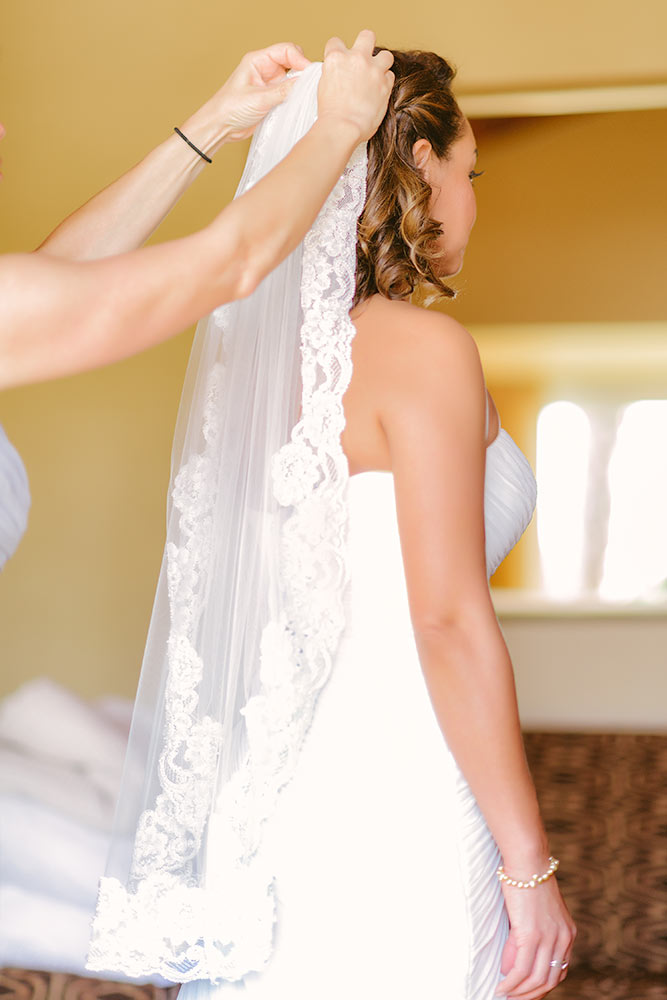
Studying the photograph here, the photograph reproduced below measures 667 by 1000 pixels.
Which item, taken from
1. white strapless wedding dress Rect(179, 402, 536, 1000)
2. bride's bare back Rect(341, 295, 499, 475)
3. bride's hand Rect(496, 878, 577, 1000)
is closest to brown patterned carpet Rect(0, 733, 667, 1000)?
white strapless wedding dress Rect(179, 402, 536, 1000)

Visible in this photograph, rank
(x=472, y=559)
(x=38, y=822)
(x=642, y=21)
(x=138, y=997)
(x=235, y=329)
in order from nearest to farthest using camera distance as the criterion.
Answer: (x=472, y=559), (x=235, y=329), (x=138, y=997), (x=38, y=822), (x=642, y=21)

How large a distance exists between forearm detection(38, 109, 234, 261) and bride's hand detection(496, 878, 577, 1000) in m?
1.00

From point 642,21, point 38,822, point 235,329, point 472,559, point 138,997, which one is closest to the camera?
point 472,559

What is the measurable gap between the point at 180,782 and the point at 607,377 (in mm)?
2479

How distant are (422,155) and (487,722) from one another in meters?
0.71

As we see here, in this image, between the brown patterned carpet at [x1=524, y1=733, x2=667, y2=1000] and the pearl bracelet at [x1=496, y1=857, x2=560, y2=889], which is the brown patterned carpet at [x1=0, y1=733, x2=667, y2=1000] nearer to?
the brown patterned carpet at [x1=524, y1=733, x2=667, y2=1000]

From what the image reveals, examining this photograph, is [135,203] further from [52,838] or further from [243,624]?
[52,838]

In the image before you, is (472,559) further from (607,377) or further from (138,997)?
(607,377)

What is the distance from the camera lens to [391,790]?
1113 mm

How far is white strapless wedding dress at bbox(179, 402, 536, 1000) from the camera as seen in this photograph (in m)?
1.08

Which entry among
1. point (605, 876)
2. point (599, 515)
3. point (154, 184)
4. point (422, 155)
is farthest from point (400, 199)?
point (599, 515)

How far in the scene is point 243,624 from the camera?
1129 millimetres

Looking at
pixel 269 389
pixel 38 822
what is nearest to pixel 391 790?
pixel 269 389

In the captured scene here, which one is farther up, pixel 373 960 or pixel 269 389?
pixel 269 389
